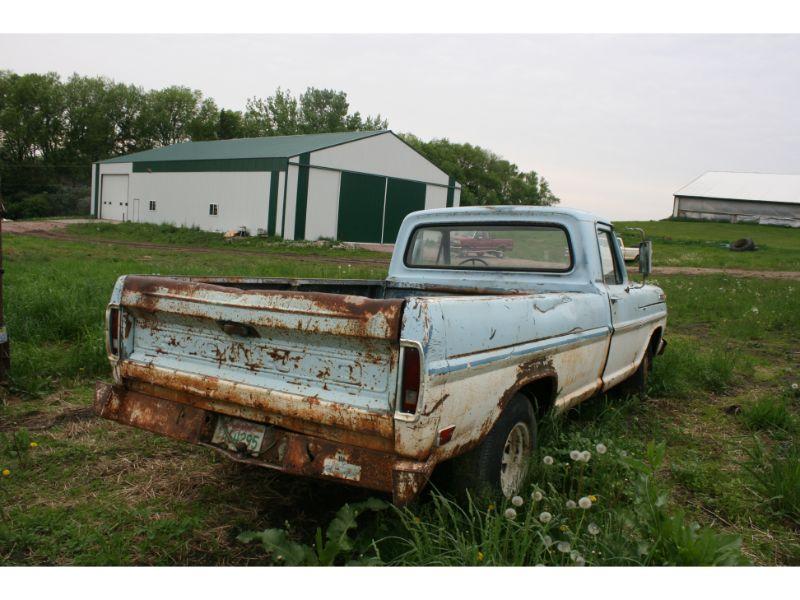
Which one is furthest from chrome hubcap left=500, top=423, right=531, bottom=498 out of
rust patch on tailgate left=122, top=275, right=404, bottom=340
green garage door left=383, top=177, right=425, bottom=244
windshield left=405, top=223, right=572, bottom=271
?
green garage door left=383, top=177, right=425, bottom=244

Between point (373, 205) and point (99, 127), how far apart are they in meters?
41.2

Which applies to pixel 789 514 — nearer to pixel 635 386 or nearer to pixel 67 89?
pixel 635 386

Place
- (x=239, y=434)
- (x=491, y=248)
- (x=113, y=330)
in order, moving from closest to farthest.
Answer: (x=239, y=434)
(x=113, y=330)
(x=491, y=248)

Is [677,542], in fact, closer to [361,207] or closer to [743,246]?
[361,207]

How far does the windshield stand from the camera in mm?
4691

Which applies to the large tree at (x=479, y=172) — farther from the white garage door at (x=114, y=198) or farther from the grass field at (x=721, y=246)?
the white garage door at (x=114, y=198)

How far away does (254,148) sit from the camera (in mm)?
31688

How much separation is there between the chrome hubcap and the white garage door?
36786mm

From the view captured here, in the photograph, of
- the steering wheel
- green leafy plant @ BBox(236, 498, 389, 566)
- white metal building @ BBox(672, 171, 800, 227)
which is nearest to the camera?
green leafy plant @ BBox(236, 498, 389, 566)

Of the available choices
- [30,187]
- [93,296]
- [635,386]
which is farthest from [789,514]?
[30,187]

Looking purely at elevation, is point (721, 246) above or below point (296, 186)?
below

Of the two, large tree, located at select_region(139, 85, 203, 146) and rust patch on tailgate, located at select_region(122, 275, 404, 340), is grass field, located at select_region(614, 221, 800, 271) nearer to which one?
rust patch on tailgate, located at select_region(122, 275, 404, 340)

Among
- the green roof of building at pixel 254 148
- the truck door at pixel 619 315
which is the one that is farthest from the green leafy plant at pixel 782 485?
the green roof of building at pixel 254 148

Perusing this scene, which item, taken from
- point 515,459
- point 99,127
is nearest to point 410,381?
point 515,459
